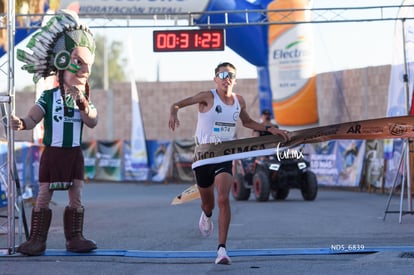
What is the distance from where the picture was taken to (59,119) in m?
9.71

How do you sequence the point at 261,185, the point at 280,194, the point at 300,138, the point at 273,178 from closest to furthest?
the point at 300,138
the point at 261,185
the point at 273,178
the point at 280,194

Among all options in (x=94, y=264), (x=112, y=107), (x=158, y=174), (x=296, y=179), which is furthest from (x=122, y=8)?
(x=112, y=107)

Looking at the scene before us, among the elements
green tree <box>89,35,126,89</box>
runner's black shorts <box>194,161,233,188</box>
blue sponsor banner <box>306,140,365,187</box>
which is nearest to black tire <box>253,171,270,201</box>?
blue sponsor banner <box>306,140,365,187</box>

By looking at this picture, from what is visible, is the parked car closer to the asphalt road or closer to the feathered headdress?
the asphalt road

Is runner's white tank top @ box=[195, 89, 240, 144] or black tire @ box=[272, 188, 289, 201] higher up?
runner's white tank top @ box=[195, 89, 240, 144]

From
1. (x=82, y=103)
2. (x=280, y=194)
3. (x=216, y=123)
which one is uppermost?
(x=82, y=103)

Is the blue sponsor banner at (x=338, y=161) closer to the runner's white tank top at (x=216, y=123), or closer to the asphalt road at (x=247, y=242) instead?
the asphalt road at (x=247, y=242)

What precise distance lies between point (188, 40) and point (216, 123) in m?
10.1

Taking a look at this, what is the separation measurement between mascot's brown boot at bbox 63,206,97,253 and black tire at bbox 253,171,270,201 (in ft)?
31.5

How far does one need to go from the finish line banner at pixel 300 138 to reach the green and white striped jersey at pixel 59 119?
1.39m

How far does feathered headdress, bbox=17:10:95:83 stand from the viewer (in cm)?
984

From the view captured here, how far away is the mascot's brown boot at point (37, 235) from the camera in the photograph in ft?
31.4

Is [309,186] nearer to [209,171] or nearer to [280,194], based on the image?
[280,194]

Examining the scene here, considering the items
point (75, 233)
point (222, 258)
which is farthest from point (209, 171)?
point (75, 233)
